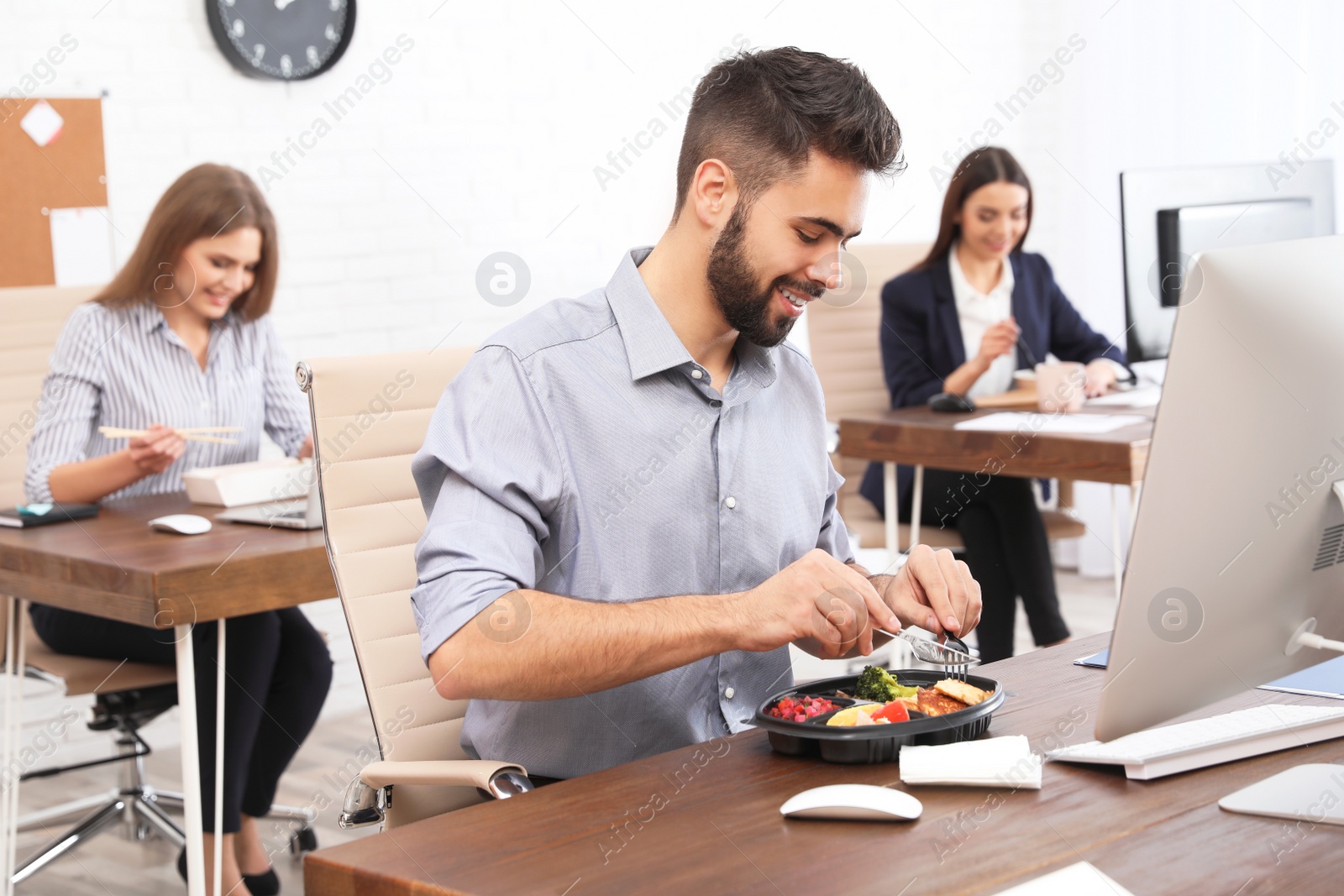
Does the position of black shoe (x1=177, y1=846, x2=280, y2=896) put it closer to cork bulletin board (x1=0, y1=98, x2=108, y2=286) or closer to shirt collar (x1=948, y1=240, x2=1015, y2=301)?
cork bulletin board (x1=0, y1=98, x2=108, y2=286)

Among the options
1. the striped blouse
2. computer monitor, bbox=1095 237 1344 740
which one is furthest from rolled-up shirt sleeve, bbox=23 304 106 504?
computer monitor, bbox=1095 237 1344 740

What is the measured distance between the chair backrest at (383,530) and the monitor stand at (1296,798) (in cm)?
87

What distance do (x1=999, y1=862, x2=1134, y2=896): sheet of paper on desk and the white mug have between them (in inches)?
87.0

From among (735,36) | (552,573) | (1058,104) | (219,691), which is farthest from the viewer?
(1058,104)

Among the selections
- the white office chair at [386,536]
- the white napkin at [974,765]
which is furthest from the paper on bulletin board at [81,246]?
the white napkin at [974,765]

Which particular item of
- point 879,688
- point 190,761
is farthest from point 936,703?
point 190,761

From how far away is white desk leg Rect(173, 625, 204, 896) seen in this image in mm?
1986

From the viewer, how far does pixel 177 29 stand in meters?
3.32

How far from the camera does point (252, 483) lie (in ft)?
7.86

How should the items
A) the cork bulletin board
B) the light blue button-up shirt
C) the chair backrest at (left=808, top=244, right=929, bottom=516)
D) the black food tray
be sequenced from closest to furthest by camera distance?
1. the black food tray
2. the light blue button-up shirt
3. the cork bulletin board
4. the chair backrest at (left=808, top=244, right=929, bottom=516)

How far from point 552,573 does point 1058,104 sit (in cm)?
437

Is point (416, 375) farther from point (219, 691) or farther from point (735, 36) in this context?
point (735, 36)

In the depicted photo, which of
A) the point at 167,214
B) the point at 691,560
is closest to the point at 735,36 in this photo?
the point at 167,214

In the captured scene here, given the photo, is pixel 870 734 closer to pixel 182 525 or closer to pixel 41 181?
pixel 182 525
